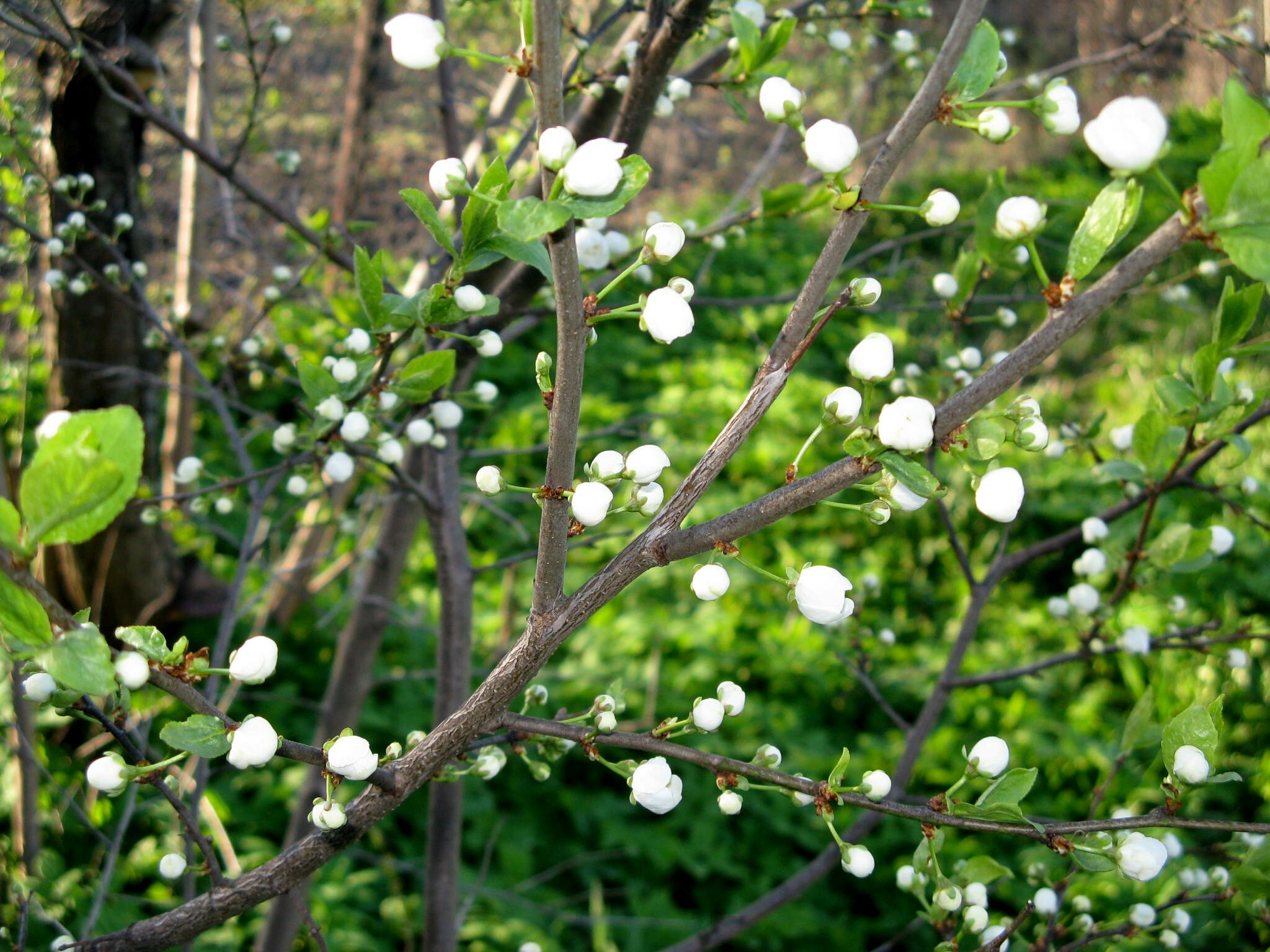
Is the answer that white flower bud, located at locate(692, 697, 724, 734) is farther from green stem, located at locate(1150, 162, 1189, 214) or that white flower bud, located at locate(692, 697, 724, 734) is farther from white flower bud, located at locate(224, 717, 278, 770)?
green stem, located at locate(1150, 162, 1189, 214)

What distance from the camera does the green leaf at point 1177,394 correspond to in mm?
991

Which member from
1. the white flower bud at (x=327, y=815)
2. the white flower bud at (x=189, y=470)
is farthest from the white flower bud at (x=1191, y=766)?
the white flower bud at (x=189, y=470)

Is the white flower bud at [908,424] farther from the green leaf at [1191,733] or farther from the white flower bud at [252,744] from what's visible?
the white flower bud at [252,744]

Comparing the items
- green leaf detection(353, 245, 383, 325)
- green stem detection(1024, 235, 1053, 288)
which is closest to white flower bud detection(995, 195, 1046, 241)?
green stem detection(1024, 235, 1053, 288)

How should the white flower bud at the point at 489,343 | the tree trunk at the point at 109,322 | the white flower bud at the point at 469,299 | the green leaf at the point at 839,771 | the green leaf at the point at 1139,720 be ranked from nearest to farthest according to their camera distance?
the green leaf at the point at 839,771
the white flower bud at the point at 469,299
the white flower bud at the point at 489,343
the green leaf at the point at 1139,720
the tree trunk at the point at 109,322

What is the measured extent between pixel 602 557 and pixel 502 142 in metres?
2.21

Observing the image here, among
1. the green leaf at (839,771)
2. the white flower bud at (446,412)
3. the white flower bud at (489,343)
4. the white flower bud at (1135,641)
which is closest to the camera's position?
the green leaf at (839,771)

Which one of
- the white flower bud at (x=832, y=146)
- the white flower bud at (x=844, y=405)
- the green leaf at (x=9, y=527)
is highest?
the white flower bud at (x=832, y=146)

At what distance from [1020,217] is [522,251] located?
0.37 m

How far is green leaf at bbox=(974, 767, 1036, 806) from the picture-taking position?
28.0 inches

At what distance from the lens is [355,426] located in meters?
0.98

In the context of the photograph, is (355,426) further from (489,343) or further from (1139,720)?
(1139,720)

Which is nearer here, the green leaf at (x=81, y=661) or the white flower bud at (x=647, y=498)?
the green leaf at (x=81, y=661)

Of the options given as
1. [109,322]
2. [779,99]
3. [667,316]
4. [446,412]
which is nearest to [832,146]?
[779,99]
